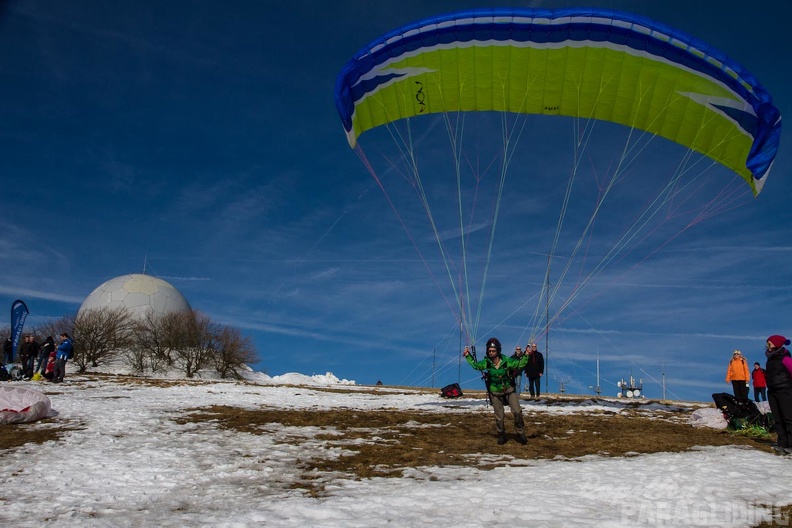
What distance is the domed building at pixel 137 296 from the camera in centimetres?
4778

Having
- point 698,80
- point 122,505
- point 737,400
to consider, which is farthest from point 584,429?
point 122,505

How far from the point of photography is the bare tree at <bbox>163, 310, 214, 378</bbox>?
4197cm

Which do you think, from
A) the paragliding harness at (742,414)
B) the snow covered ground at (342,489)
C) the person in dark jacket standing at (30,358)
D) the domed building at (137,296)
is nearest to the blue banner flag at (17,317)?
the person in dark jacket standing at (30,358)

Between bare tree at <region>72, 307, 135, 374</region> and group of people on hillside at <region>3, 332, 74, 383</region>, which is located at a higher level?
bare tree at <region>72, 307, 135, 374</region>

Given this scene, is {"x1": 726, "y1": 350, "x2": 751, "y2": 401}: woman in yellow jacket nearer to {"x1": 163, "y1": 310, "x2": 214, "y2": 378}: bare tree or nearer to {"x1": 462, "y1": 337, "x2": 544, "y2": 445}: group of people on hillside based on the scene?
{"x1": 462, "y1": 337, "x2": 544, "y2": 445}: group of people on hillside

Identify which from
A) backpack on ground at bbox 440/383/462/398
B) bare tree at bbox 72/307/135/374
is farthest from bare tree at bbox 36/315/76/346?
backpack on ground at bbox 440/383/462/398

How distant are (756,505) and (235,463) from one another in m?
6.42

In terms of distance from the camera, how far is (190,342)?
42.3 meters

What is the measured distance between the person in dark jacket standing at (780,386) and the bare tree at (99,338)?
37.7 meters

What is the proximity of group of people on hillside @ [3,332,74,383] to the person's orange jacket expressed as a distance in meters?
23.6

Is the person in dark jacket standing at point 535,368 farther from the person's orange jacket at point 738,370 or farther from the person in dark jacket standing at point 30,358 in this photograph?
the person in dark jacket standing at point 30,358

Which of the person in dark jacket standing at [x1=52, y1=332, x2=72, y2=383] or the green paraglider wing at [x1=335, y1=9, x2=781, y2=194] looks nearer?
the green paraglider wing at [x1=335, y1=9, x2=781, y2=194]

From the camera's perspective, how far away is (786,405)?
9.38m

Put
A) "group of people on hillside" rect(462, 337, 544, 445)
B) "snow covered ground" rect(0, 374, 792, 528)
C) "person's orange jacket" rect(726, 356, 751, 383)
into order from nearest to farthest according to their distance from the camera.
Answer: "snow covered ground" rect(0, 374, 792, 528), "group of people on hillside" rect(462, 337, 544, 445), "person's orange jacket" rect(726, 356, 751, 383)
